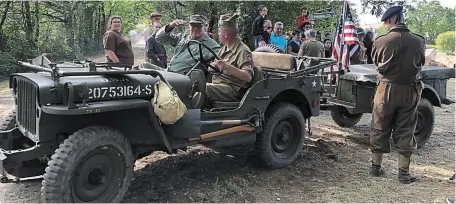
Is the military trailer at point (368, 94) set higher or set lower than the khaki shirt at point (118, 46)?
lower

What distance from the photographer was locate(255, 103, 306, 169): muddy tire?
5.30 m

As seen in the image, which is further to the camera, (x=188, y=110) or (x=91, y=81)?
(x=188, y=110)

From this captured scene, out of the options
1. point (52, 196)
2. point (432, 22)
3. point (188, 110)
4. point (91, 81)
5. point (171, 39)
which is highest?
point (432, 22)

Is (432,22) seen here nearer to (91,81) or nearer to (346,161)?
(346,161)

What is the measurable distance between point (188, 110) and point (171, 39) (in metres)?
1.94

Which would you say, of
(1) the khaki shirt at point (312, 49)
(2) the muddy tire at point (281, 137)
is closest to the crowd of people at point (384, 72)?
(2) the muddy tire at point (281, 137)

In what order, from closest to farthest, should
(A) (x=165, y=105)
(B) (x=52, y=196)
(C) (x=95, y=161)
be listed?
(B) (x=52, y=196)
(C) (x=95, y=161)
(A) (x=165, y=105)

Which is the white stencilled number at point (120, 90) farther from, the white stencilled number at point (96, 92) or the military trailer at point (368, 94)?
the military trailer at point (368, 94)

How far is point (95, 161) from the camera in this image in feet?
12.3

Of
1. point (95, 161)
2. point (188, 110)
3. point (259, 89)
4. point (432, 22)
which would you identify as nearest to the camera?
point (95, 161)

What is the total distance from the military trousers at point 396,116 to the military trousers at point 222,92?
1633mm

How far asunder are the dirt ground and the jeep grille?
2.44 ft

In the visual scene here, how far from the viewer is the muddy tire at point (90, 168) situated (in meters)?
3.46

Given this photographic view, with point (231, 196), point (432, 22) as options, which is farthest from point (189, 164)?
point (432, 22)
